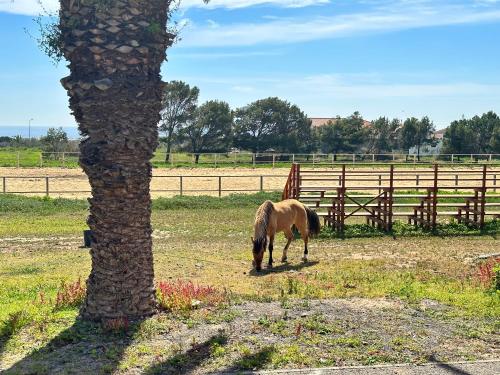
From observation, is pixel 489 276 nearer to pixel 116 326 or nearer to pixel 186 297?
pixel 186 297

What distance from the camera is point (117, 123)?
6781mm

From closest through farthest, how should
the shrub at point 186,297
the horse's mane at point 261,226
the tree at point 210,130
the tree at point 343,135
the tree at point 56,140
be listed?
the shrub at point 186,297 < the horse's mane at point 261,226 < the tree at point 56,140 < the tree at point 210,130 < the tree at point 343,135

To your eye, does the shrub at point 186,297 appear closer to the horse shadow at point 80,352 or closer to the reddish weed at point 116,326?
the horse shadow at point 80,352

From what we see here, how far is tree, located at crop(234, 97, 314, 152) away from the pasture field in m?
50.7

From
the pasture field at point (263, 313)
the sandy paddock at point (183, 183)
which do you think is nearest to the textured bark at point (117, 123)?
the pasture field at point (263, 313)

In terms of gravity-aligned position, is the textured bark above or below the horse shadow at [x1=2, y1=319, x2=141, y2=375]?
above

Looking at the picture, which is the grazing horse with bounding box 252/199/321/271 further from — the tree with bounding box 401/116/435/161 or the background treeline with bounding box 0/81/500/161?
the tree with bounding box 401/116/435/161

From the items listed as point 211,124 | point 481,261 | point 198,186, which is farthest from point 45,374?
point 211,124

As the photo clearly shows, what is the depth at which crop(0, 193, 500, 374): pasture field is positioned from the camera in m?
5.93

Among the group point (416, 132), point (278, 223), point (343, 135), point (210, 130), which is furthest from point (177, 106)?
point (278, 223)

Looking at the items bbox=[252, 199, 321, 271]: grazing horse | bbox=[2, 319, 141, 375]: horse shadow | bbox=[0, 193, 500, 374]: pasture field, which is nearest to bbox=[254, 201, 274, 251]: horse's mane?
bbox=[252, 199, 321, 271]: grazing horse

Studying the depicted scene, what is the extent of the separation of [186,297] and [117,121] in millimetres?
2526

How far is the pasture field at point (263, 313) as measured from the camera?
5.93 metres

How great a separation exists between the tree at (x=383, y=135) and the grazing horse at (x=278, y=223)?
58.0m
